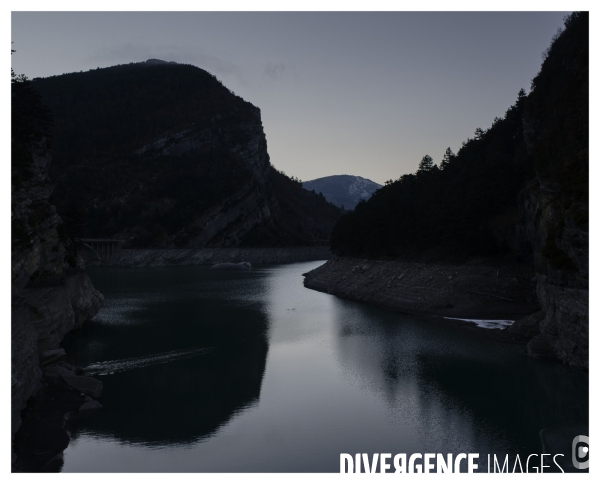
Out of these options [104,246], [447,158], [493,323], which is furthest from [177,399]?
[104,246]

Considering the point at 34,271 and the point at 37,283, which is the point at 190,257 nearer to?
the point at 37,283

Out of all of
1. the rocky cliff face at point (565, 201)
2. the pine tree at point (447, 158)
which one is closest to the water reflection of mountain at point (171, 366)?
the rocky cliff face at point (565, 201)

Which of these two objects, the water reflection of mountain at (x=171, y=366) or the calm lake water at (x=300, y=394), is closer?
the calm lake water at (x=300, y=394)

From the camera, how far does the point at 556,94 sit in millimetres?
40594

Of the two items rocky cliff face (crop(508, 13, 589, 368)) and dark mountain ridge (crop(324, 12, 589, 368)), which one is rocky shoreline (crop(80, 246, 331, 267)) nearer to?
dark mountain ridge (crop(324, 12, 589, 368))

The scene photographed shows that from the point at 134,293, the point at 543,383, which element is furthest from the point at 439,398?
the point at 134,293

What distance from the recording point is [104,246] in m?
155

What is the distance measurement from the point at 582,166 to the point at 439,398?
48.8 ft

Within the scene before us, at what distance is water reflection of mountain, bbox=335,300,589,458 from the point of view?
75.7 ft

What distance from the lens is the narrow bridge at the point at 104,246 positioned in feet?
493

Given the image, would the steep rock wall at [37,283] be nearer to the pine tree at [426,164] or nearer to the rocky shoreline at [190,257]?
the pine tree at [426,164]

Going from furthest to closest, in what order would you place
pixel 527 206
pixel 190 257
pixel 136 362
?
pixel 190 257 < pixel 527 206 < pixel 136 362

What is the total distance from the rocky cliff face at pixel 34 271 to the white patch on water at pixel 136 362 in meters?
2.99

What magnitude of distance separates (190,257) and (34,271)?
128587 millimetres
